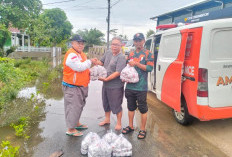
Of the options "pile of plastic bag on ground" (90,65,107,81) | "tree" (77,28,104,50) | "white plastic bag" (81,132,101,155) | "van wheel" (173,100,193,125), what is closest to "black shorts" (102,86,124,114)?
"pile of plastic bag on ground" (90,65,107,81)

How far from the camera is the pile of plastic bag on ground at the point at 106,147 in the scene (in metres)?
2.37

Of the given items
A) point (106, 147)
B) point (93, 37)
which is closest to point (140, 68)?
point (106, 147)

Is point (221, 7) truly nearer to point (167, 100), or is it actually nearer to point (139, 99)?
point (167, 100)

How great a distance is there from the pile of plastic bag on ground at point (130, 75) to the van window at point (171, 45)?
1082 millimetres

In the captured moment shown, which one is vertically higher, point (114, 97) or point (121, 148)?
point (114, 97)

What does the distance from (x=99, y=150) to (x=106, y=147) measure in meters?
0.10

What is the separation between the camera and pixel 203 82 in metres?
2.81

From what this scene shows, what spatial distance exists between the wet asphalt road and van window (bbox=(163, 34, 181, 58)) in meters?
1.50

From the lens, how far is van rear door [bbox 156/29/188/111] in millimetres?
3234

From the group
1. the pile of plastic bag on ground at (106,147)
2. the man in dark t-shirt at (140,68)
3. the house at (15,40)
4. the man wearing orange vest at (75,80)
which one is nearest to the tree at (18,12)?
the house at (15,40)

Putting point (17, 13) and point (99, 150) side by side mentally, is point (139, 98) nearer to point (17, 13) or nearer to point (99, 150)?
point (99, 150)

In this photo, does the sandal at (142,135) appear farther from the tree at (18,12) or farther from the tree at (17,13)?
the tree at (18,12)

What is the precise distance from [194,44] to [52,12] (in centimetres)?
3429

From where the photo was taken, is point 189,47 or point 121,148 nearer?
point 121,148
